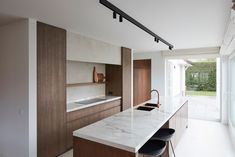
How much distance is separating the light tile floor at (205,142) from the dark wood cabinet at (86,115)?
6.20 ft

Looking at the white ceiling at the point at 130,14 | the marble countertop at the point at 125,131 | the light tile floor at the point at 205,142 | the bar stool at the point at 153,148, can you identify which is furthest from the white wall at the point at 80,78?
the light tile floor at the point at 205,142

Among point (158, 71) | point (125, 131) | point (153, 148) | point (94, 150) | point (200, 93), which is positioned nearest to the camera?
point (94, 150)

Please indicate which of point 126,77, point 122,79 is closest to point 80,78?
point 122,79

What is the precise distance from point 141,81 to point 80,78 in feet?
12.9

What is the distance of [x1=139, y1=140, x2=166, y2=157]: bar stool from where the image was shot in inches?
79.7

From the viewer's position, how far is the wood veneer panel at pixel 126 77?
5289 mm

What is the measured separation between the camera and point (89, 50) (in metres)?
3.97

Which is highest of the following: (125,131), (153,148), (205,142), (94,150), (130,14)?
(130,14)

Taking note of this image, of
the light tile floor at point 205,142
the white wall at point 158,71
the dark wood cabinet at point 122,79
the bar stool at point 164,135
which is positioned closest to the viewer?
the bar stool at point 164,135

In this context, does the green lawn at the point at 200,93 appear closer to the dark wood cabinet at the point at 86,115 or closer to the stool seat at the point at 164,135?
the dark wood cabinet at the point at 86,115

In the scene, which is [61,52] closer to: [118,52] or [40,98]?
[40,98]

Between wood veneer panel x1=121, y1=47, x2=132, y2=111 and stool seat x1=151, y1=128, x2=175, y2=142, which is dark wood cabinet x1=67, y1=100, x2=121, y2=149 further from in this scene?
stool seat x1=151, y1=128, x2=175, y2=142

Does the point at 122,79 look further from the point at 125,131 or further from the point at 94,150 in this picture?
the point at 94,150

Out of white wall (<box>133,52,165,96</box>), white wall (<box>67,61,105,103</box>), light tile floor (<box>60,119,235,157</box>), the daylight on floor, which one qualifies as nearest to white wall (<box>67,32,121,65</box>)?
the daylight on floor
